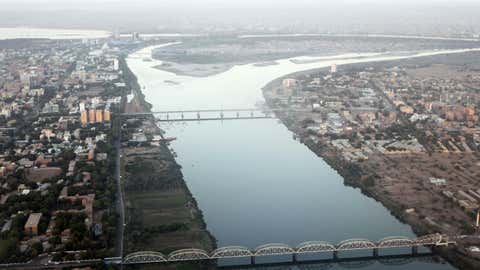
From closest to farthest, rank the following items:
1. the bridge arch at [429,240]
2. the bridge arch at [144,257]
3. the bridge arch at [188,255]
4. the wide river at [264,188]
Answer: the bridge arch at [144,257] → the bridge arch at [188,255] → the bridge arch at [429,240] → the wide river at [264,188]

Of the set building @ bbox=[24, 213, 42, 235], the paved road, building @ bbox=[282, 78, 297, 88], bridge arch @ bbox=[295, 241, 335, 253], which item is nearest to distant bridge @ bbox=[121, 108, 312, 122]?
the paved road

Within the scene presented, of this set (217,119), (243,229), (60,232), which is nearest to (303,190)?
(243,229)

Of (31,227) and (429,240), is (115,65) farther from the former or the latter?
(429,240)

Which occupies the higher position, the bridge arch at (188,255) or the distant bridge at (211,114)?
the distant bridge at (211,114)

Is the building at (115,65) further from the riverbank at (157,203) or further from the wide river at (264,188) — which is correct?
the riverbank at (157,203)

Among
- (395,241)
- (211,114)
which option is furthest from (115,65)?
(395,241)

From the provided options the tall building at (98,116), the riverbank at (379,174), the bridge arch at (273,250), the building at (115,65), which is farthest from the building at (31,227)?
the building at (115,65)

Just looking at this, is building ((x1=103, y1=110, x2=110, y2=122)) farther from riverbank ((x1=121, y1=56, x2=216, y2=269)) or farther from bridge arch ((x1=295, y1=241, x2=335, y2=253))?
bridge arch ((x1=295, y1=241, x2=335, y2=253))
